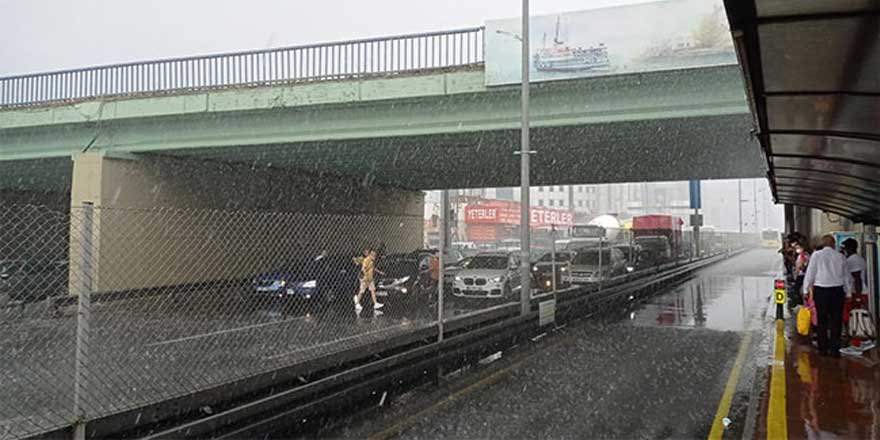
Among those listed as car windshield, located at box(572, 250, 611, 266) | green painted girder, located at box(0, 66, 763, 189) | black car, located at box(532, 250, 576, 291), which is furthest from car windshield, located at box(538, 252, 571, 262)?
green painted girder, located at box(0, 66, 763, 189)

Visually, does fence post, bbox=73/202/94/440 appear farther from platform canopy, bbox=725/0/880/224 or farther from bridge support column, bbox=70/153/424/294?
bridge support column, bbox=70/153/424/294

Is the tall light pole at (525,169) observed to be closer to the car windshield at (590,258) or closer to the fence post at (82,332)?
the fence post at (82,332)

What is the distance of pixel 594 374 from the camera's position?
8.59 m

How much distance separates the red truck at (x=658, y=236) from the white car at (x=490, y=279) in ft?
39.8

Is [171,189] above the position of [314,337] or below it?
above

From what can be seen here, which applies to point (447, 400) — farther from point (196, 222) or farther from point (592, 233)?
point (592, 233)

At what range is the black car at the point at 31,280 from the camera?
15258 mm

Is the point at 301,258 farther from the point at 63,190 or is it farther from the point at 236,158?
the point at 63,190

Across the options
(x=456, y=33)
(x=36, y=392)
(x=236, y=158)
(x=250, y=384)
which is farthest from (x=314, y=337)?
(x=236, y=158)

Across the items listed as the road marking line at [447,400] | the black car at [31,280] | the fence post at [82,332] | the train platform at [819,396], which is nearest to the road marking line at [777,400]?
the train platform at [819,396]

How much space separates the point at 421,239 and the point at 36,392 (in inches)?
1076

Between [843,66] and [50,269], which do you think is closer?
[843,66]

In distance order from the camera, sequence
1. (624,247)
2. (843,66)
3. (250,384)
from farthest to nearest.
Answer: (624,247)
(250,384)
(843,66)

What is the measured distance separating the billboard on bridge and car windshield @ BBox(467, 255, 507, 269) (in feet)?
18.4
